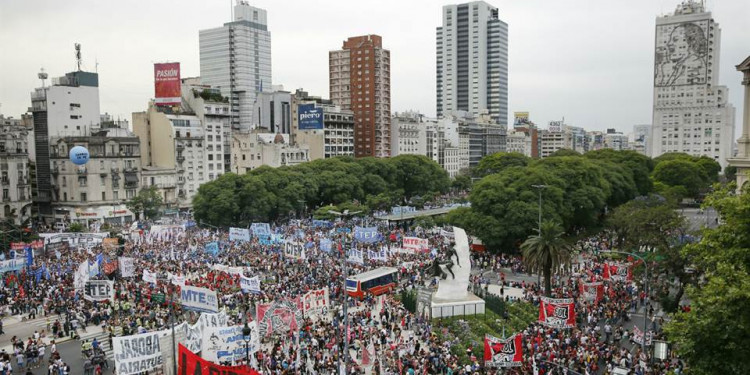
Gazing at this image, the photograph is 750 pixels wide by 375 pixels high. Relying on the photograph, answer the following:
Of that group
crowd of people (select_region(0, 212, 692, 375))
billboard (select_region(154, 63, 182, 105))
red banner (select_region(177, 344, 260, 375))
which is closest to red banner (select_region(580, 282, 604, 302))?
crowd of people (select_region(0, 212, 692, 375))

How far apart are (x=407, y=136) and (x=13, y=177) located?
3723 inches

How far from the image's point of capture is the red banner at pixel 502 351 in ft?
88.3

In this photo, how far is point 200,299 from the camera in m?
33.0

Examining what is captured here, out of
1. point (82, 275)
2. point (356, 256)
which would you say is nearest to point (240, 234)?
point (356, 256)

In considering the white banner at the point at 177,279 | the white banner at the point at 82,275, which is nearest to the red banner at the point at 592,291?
the white banner at the point at 177,279

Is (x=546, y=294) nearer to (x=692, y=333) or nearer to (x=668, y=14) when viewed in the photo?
(x=692, y=333)

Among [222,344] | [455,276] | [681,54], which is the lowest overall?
[222,344]

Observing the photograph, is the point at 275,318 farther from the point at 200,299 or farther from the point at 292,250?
the point at 292,250

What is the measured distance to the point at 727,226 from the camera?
71.2ft

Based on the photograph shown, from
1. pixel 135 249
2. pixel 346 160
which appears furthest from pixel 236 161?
pixel 135 249

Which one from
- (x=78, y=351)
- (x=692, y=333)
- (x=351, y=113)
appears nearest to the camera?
(x=692, y=333)

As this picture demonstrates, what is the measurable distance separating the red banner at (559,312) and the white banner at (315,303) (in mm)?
12252

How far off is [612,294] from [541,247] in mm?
5705

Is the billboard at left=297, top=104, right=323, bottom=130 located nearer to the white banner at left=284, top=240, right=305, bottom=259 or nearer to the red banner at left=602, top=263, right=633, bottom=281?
the white banner at left=284, top=240, right=305, bottom=259
